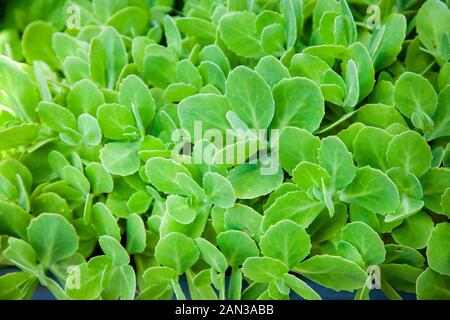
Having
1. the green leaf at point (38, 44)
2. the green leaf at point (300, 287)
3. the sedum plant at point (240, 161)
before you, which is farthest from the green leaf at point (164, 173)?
the green leaf at point (38, 44)

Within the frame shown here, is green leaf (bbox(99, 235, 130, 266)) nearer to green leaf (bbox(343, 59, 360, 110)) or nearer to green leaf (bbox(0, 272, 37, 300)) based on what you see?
green leaf (bbox(0, 272, 37, 300))

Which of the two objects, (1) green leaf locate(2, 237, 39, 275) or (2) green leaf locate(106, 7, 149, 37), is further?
(2) green leaf locate(106, 7, 149, 37)

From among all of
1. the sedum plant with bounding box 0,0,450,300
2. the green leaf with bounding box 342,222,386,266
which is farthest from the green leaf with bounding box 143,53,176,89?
the green leaf with bounding box 342,222,386,266

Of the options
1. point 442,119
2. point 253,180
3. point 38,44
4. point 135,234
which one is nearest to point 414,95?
point 442,119

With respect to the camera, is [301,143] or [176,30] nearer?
[301,143]

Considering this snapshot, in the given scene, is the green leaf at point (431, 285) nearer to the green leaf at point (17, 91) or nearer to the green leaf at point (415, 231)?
the green leaf at point (415, 231)

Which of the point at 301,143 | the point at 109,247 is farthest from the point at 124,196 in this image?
the point at 301,143
